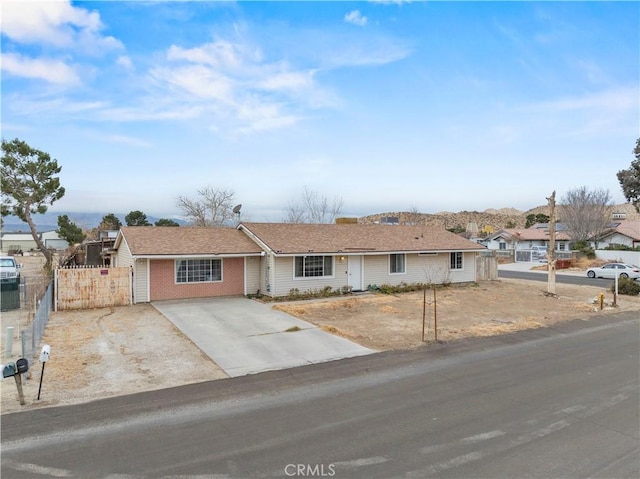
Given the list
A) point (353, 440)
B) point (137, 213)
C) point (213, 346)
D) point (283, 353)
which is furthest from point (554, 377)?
point (137, 213)

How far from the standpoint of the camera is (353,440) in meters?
6.21

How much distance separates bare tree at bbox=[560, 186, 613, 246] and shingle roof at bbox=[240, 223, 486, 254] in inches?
1252

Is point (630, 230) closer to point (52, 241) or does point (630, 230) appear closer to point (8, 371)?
point (8, 371)

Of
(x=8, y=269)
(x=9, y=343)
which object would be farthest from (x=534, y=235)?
(x=9, y=343)

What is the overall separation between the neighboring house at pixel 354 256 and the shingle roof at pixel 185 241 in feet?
3.32

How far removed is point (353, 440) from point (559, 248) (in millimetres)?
59264

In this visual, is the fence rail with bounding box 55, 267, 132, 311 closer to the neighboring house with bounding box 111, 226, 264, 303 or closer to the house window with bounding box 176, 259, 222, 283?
the neighboring house with bounding box 111, 226, 264, 303

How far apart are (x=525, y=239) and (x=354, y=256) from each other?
150ft

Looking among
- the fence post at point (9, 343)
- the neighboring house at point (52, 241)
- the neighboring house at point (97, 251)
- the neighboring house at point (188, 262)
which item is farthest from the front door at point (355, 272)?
the neighboring house at point (52, 241)

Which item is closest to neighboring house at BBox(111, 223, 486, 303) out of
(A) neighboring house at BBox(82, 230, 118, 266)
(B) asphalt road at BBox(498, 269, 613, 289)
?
(A) neighboring house at BBox(82, 230, 118, 266)

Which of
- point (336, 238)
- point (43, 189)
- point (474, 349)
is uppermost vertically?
point (43, 189)

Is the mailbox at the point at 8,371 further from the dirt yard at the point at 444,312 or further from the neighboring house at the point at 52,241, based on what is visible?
the neighboring house at the point at 52,241

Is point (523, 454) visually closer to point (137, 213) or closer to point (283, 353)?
point (283, 353)

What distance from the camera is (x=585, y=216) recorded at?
51344 millimetres
